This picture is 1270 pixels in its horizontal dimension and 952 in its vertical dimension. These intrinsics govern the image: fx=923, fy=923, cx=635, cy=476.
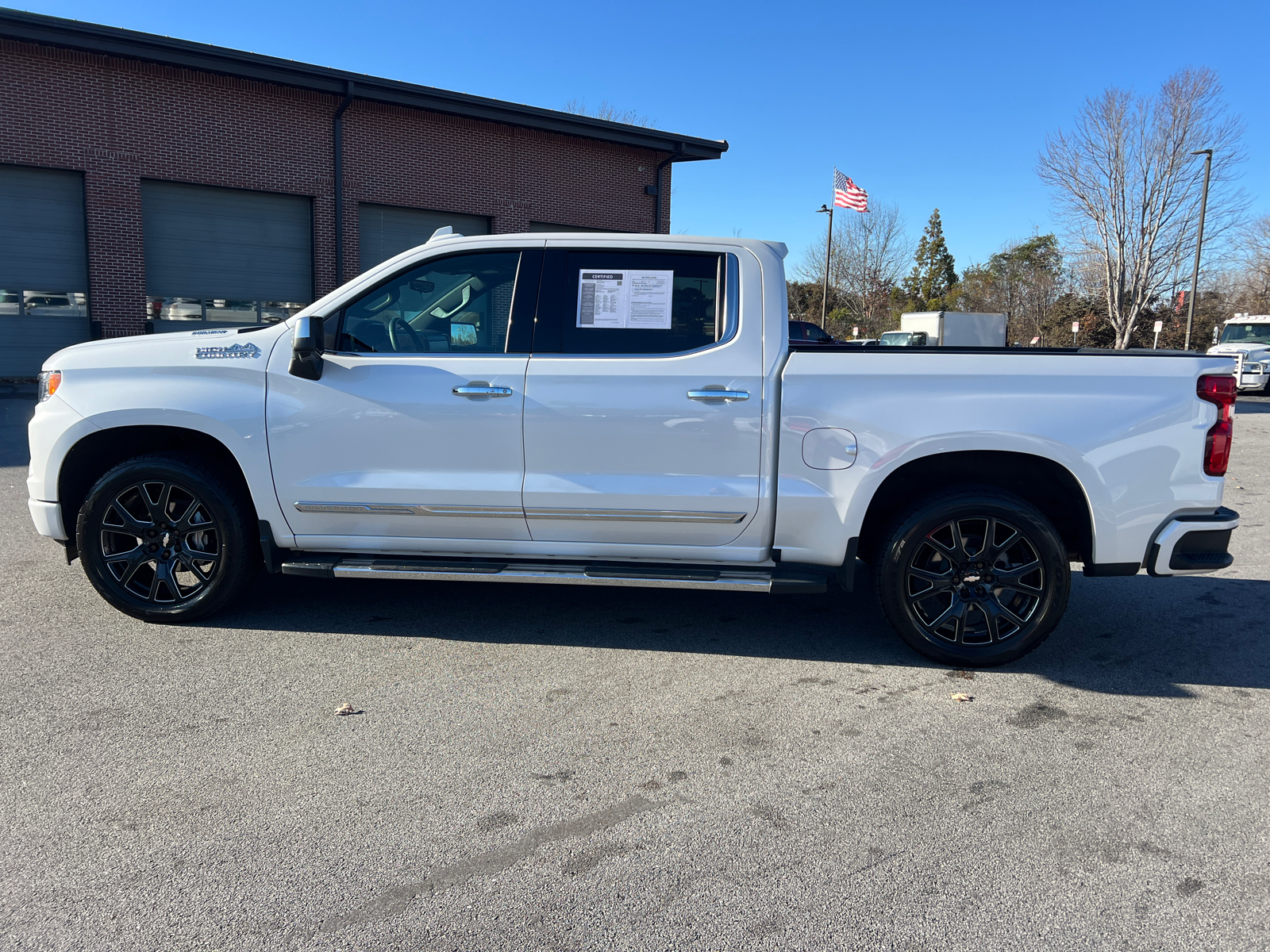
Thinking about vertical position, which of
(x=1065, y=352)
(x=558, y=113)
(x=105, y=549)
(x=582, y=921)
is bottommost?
(x=582, y=921)

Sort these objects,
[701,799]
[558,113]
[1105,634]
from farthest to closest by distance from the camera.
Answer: [558,113] < [1105,634] < [701,799]

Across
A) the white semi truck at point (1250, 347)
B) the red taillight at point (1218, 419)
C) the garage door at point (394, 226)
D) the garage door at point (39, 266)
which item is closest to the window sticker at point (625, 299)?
the red taillight at point (1218, 419)

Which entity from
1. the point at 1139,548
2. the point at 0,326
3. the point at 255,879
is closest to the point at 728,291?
the point at 1139,548

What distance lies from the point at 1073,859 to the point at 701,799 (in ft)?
3.81

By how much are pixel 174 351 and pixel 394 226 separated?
66.6 ft

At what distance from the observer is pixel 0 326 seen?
2042 cm

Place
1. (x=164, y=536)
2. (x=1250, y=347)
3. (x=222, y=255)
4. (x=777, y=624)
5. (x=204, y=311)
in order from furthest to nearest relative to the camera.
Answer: (x=1250, y=347), (x=204, y=311), (x=222, y=255), (x=777, y=624), (x=164, y=536)

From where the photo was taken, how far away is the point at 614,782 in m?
3.26

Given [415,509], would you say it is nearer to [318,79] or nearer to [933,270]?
[318,79]

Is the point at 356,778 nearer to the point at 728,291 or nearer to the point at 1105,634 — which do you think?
the point at 728,291

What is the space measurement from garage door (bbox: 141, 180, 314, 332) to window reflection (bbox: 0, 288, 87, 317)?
4.98 ft

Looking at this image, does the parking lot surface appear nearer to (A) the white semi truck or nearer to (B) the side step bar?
(B) the side step bar

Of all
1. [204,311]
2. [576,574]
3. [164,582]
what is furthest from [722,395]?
[204,311]

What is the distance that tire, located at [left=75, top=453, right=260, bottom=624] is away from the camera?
4688 millimetres
